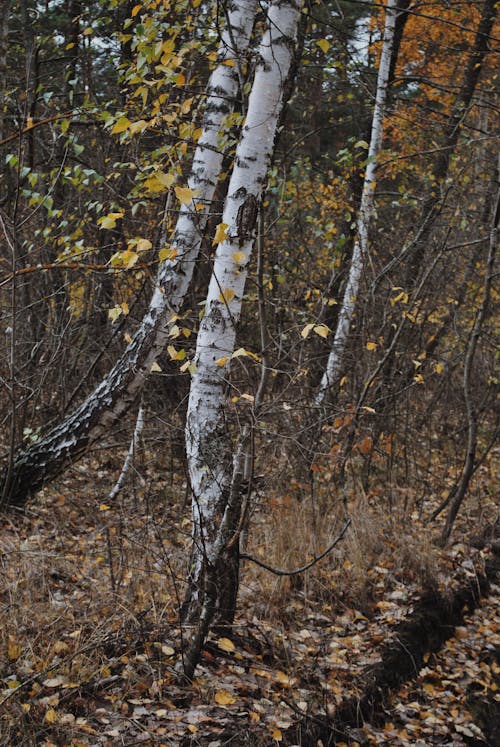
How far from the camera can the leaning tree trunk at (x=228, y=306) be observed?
3.48 metres

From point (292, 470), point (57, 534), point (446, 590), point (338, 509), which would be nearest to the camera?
point (446, 590)

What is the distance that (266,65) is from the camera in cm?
349

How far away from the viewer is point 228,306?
A: 345 centimetres

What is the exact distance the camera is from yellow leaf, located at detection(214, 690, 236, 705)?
126 inches

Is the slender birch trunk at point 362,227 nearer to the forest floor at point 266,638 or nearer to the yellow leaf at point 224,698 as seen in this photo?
the forest floor at point 266,638

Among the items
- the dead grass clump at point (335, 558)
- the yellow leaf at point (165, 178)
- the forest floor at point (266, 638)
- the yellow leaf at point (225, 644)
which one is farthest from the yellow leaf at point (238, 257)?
the dead grass clump at point (335, 558)

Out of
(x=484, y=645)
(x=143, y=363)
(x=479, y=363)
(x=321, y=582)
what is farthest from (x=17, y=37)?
(x=484, y=645)

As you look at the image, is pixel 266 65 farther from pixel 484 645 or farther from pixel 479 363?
pixel 479 363

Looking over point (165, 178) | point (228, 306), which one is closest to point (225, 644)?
point (228, 306)

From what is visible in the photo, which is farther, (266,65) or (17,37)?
(17,37)

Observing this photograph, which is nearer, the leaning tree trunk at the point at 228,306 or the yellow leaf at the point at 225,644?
the leaning tree trunk at the point at 228,306

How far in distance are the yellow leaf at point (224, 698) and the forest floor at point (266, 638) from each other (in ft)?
0.04

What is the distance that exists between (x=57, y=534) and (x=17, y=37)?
712 cm

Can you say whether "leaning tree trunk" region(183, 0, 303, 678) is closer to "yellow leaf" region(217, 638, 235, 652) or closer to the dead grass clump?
"yellow leaf" region(217, 638, 235, 652)
